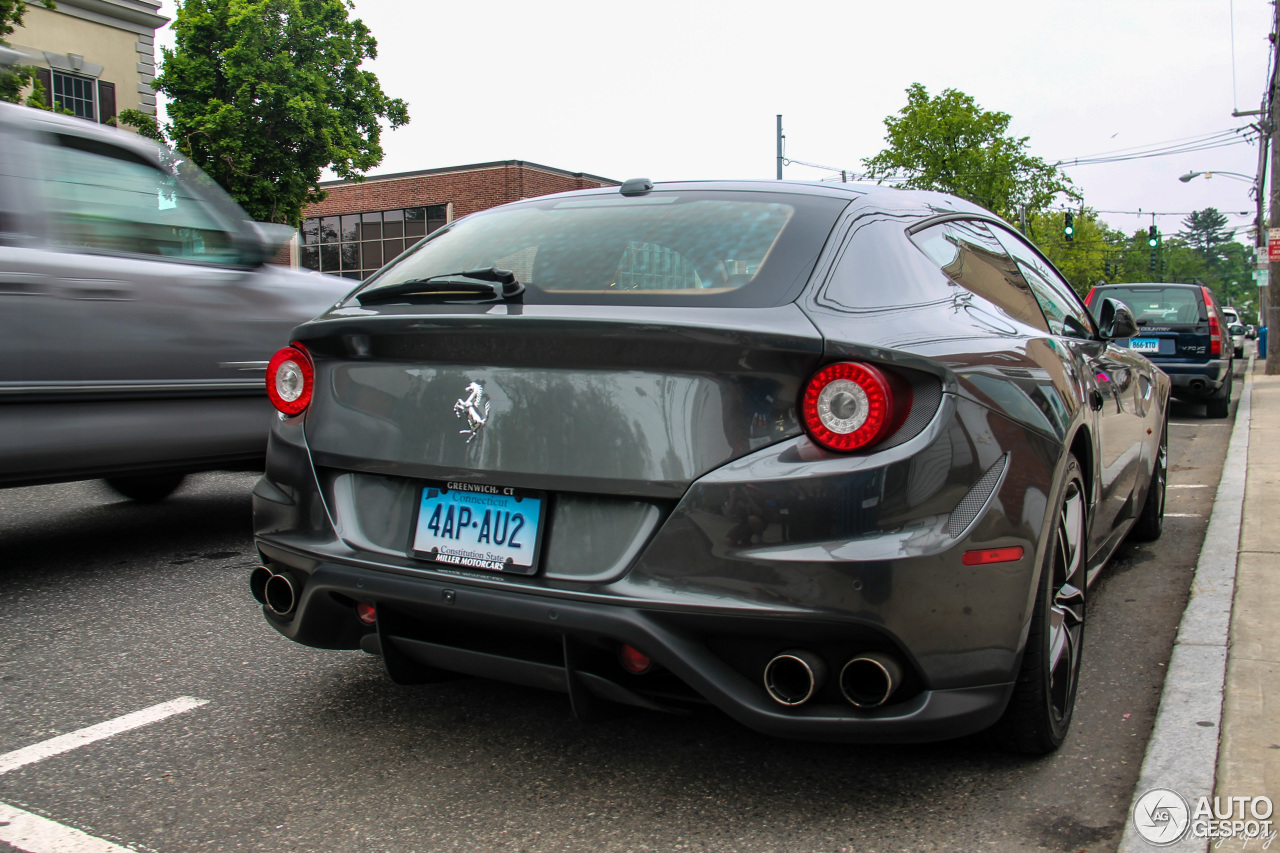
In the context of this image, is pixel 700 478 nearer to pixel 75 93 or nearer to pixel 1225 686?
pixel 1225 686

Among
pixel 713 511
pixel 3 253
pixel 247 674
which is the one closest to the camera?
pixel 713 511

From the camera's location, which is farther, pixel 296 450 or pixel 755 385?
pixel 296 450

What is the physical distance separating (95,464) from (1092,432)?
3.69m

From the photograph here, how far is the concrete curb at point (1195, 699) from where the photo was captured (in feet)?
8.29

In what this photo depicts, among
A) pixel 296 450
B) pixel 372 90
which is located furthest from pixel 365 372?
pixel 372 90

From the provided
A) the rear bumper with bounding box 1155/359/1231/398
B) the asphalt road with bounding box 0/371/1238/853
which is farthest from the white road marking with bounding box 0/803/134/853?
the rear bumper with bounding box 1155/359/1231/398

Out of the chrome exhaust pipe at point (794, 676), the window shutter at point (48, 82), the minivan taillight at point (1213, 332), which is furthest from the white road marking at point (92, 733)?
the window shutter at point (48, 82)

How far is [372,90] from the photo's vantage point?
33375 mm

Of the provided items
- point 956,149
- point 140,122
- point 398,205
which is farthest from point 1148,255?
point 140,122

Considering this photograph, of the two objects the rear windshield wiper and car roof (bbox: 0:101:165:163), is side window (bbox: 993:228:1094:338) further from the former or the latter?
car roof (bbox: 0:101:165:163)

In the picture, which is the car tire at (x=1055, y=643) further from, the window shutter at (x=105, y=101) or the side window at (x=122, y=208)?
the window shutter at (x=105, y=101)

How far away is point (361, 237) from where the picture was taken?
43.9 m

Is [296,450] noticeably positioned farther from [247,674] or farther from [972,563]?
[972,563]

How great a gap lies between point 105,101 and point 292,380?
30451mm
